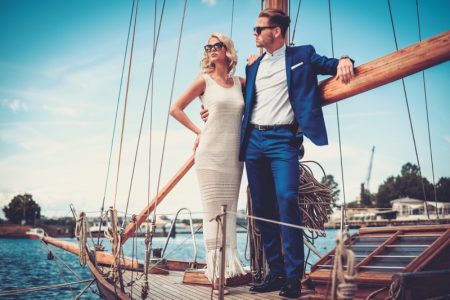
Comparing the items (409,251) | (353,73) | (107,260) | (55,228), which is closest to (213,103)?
(353,73)

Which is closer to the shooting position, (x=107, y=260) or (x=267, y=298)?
(x=267, y=298)

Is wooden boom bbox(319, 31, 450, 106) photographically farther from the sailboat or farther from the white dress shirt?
the white dress shirt

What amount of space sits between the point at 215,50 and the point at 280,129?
987 millimetres

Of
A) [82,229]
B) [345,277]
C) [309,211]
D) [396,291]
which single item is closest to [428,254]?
[396,291]

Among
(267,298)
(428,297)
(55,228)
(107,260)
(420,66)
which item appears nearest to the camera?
(428,297)

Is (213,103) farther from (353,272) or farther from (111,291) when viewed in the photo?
(353,272)

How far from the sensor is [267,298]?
8.54 feet

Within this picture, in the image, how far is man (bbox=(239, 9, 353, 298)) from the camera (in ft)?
8.37

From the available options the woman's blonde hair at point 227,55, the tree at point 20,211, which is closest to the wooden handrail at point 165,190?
the woman's blonde hair at point 227,55

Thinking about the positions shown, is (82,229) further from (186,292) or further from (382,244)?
(382,244)

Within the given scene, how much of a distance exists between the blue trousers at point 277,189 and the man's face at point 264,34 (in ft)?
2.27

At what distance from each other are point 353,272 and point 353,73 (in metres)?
1.47

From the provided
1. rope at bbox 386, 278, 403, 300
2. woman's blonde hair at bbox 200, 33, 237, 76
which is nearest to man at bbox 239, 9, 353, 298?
woman's blonde hair at bbox 200, 33, 237, 76

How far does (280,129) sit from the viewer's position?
2.71m
